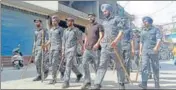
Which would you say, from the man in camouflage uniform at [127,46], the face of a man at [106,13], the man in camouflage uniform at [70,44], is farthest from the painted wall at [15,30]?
the face of a man at [106,13]

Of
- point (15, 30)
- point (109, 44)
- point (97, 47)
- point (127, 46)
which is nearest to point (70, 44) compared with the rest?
point (97, 47)

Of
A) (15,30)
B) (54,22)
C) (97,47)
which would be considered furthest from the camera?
(15,30)

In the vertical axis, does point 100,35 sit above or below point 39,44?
above

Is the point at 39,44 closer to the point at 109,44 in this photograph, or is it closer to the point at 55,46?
the point at 55,46

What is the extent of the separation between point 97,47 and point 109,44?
0.51m

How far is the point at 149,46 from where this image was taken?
808 cm

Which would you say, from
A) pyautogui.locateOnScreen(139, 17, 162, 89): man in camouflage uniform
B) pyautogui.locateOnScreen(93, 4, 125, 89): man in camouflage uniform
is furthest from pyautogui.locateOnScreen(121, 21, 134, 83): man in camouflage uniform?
pyautogui.locateOnScreen(93, 4, 125, 89): man in camouflage uniform

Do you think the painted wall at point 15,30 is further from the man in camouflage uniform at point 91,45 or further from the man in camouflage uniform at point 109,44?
the man in camouflage uniform at point 109,44

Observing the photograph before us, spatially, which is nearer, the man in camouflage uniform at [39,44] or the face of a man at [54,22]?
the face of a man at [54,22]

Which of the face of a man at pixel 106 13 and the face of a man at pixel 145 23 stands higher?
the face of a man at pixel 106 13

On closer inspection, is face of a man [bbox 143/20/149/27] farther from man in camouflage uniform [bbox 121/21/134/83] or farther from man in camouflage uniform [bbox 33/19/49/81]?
man in camouflage uniform [bbox 33/19/49/81]

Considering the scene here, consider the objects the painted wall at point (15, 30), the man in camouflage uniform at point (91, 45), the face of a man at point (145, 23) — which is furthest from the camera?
the painted wall at point (15, 30)

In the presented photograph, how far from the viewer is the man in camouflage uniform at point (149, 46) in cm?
790

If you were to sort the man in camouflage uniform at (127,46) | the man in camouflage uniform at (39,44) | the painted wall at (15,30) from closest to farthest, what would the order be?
the man in camouflage uniform at (39,44)
the man in camouflage uniform at (127,46)
the painted wall at (15,30)
